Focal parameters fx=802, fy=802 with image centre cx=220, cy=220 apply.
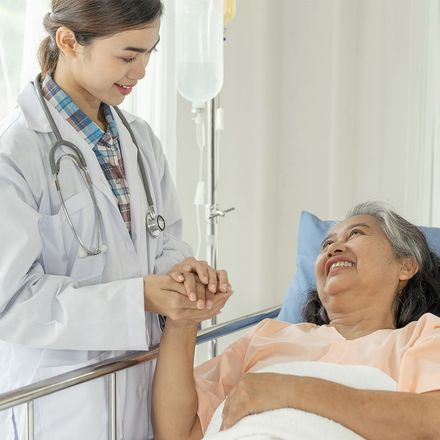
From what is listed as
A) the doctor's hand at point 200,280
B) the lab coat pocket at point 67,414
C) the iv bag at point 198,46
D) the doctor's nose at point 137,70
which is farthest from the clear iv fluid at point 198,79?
the lab coat pocket at point 67,414

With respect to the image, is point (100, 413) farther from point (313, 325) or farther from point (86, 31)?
point (86, 31)

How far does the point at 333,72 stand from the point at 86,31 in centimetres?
215

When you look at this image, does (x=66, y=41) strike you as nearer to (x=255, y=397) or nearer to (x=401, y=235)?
(x=255, y=397)

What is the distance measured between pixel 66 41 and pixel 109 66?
108mm

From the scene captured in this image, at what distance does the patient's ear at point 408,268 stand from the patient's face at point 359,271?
1 cm

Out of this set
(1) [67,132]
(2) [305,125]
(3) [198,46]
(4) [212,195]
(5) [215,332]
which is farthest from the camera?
(2) [305,125]

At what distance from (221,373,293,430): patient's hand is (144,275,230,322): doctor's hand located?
0.20 metres

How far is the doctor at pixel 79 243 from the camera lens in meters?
1.67

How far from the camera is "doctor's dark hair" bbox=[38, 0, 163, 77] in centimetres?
171

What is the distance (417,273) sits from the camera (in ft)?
6.93

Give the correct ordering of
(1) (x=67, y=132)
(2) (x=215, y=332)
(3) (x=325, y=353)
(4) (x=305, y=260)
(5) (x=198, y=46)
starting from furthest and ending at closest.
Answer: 1. (5) (x=198, y=46)
2. (4) (x=305, y=260)
3. (2) (x=215, y=332)
4. (3) (x=325, y=353)
5. (1) (x=67, y=132)

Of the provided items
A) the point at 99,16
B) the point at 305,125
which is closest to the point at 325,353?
the point at 99,16

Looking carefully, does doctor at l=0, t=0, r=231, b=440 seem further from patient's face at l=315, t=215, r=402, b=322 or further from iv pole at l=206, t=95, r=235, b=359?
iv pole at l=206, t=95, r=235, b=359

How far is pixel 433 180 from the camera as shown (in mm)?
3465
